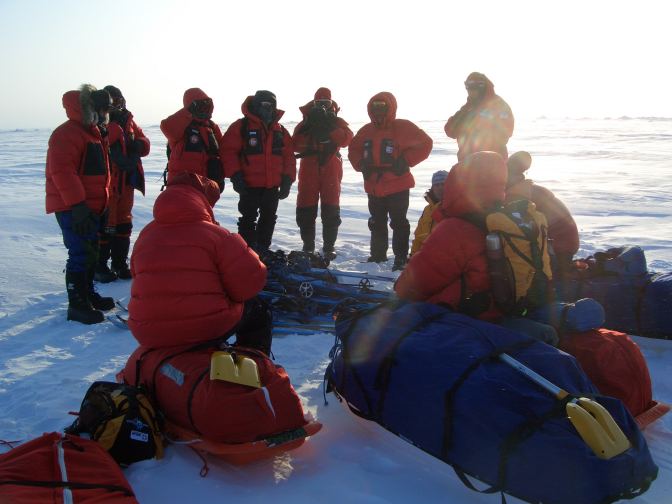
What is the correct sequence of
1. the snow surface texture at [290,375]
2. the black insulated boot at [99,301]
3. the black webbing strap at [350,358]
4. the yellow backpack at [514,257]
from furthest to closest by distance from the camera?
1. the black insulated boot at [99,301]
2. the yellow backpack at [514,257]
3. the black webbing strap at [350,358]
4. the snow surface texture at [290,375]

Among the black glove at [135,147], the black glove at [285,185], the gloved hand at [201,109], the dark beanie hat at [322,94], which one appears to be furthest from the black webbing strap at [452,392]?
the dark beanie hat at [322,94]

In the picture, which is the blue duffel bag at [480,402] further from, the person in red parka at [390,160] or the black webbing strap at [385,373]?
the person in red parka at [390,160]

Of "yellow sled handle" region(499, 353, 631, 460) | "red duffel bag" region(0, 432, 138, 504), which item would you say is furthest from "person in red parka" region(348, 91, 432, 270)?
"red duffel bag" region(0, 432, 138, 504)

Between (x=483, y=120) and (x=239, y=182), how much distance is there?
2.46 meters

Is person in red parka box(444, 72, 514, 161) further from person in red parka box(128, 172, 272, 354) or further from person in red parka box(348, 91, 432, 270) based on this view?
person in red parka box(128, 172, 272, 354)

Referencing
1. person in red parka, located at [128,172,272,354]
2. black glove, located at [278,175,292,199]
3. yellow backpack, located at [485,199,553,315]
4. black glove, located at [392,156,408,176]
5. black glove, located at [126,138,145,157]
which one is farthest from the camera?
black glove, located at [278,175,292,199]

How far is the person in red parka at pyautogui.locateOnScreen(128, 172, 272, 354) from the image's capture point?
9.18 ft

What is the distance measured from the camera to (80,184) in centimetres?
431

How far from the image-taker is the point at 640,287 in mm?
3807

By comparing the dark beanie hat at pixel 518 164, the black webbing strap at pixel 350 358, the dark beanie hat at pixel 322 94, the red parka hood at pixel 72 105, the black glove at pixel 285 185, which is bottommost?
the black webbing strap at pixel 350 358

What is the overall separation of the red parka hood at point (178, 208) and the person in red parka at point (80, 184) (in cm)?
168

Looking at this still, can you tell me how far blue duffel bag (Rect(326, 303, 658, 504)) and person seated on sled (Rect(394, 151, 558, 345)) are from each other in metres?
0.22

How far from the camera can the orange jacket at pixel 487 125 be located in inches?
228

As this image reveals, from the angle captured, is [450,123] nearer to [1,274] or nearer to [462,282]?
[462,282]
